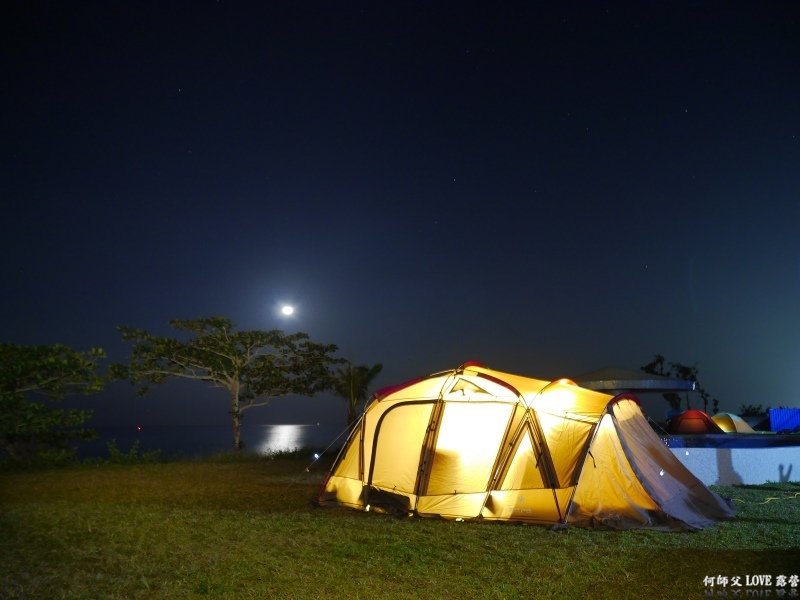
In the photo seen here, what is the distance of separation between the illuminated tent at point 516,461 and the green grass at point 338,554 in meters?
0.51

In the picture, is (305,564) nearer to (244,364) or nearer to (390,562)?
(390,562)

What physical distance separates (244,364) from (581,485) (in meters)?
16.9

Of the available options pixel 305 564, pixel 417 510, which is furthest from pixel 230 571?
pixel 417 510

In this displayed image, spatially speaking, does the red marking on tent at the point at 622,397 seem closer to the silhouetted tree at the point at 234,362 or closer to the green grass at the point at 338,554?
the green grass at the point at 338,554

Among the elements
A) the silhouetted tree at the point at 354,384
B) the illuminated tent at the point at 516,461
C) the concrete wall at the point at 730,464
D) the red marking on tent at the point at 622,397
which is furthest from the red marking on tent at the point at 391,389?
the silhouetted tree at the point at 354,384

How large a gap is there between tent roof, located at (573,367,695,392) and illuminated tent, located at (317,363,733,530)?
11233mm

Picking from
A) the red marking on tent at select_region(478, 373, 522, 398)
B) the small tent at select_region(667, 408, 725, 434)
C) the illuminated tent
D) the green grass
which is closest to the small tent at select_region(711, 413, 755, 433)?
the small tent at select_region(667, 408, 725, 434)

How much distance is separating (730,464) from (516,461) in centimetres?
704

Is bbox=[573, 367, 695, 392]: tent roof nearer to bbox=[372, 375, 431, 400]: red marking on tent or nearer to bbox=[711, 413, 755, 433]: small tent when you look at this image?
bbox=[711, 413, 755, 433]: small tent

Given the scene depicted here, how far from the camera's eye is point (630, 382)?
21672mm

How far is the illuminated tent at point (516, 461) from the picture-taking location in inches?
362

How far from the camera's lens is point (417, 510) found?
32.3ft

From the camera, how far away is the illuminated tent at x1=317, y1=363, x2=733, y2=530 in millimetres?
9203

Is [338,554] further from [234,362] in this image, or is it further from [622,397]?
[234,362]
